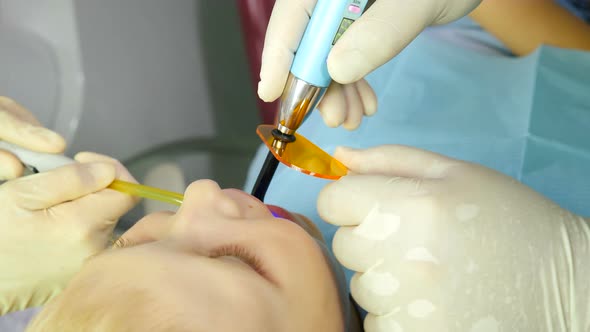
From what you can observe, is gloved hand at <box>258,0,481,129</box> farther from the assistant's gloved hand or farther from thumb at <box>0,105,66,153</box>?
thumb at <box>0,105,66,153</box>

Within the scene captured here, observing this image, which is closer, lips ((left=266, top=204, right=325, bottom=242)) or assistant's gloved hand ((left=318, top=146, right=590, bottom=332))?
assistant's gloved hand ((left=318, top=146, right=590, bottom=332))

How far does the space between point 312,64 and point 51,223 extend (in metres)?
0.39

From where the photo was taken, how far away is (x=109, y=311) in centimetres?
44

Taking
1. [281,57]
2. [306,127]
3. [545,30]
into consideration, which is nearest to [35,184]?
[281,57]

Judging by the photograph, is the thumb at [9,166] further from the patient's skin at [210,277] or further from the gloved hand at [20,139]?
the patient's skin at [210,277]

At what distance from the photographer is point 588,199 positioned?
85 cm

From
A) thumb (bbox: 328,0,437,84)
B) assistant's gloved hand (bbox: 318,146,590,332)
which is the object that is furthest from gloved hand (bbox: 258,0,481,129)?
assistant's gloved hand (bbox: 318,146,590,332)

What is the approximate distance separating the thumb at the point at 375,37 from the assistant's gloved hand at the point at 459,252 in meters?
0.13

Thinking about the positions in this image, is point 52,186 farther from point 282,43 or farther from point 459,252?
point 459,252

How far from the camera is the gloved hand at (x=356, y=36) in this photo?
61 centimetres

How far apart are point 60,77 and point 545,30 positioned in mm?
1069

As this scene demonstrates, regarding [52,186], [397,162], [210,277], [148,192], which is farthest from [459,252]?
[52,186]

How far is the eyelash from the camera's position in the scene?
21.1 inches

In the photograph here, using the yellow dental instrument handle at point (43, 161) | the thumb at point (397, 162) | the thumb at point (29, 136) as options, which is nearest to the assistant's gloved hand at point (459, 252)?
the thumb at point (397, 162)
